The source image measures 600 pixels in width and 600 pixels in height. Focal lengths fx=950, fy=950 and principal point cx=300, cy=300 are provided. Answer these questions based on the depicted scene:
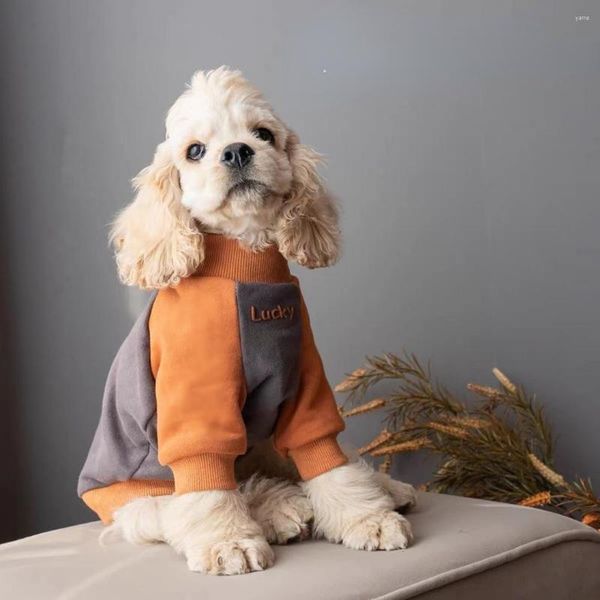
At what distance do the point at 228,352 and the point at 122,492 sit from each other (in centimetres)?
35

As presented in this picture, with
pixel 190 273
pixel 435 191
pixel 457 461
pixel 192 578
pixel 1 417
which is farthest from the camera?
pixel 1 417

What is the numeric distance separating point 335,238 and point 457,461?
0.66 meters

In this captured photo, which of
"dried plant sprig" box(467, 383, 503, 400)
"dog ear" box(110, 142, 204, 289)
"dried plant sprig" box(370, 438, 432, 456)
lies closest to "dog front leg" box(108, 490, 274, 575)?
"dog ear" box(110, 142, 204, 289)

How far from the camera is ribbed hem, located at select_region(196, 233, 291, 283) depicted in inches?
56.9

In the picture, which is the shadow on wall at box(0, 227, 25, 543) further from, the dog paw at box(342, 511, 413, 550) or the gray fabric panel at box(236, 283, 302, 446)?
the dog paw at box(342, 511, 413, 550)

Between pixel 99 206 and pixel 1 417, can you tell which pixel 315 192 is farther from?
pixel 1 417

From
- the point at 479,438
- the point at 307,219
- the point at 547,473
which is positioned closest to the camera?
the point at 307,219

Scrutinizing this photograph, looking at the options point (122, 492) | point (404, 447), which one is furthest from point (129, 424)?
point (404, 447)

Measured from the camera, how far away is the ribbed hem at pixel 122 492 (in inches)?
60.4

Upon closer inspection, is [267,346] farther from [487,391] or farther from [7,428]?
[7,428]

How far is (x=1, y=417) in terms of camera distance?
2.44m

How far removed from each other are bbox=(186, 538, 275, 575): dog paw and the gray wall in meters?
0.93

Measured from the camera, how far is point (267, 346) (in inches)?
55.4

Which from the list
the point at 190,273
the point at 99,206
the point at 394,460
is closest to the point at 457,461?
the point at 394,460
